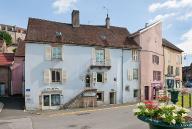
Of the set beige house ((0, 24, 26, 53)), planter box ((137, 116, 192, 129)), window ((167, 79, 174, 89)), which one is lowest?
window ((167, 79, 174, 89))

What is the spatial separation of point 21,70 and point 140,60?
18.9 meters

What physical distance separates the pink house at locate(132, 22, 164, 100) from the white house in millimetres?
1024

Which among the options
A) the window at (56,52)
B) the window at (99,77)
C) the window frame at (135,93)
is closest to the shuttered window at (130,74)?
the window frame at (135,93)

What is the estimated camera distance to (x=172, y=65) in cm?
4562

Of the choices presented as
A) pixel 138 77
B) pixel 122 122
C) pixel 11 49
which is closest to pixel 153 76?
pixel 138 77

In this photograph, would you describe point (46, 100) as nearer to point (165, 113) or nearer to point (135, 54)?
point (135, 54)

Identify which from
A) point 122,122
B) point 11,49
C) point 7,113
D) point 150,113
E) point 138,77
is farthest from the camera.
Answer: point 11,49

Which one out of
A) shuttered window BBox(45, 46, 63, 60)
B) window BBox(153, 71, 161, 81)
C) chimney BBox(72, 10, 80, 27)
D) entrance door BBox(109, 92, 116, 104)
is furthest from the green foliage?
window BBox(153, 71, 161, 81)

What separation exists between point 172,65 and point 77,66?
65.1ft

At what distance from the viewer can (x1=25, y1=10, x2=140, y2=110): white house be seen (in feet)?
100

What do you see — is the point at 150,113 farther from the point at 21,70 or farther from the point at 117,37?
the point at 21,70

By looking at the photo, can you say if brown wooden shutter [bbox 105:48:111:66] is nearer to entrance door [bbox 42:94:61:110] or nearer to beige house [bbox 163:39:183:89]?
entrance door [bbox 42:94:61:110]

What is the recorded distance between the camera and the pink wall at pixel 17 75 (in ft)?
138

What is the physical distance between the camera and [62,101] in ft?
104
